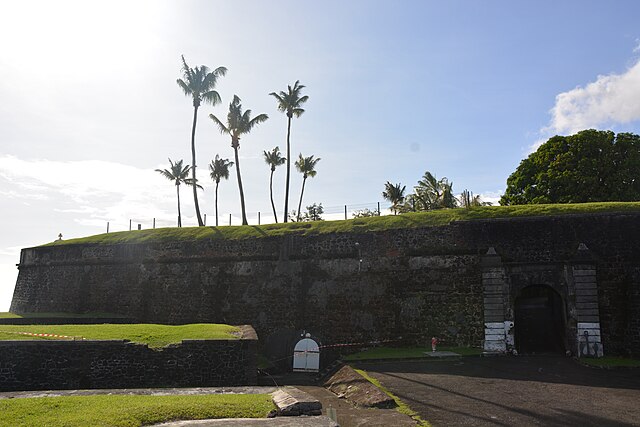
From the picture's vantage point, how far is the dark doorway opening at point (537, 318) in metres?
18.2

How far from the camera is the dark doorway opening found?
18250 millimetres

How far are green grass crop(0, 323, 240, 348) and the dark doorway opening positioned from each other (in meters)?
11.1

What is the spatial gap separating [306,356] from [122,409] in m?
10.2

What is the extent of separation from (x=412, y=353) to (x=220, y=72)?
76.7ft

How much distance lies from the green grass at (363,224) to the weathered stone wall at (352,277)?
0.45m

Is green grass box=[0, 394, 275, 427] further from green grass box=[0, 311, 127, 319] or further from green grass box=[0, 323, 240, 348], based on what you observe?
green grass box=[0, 311, 127, 319]

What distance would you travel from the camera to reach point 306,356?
17.9 meters

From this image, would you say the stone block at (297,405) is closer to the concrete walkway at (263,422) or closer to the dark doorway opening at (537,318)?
the concrete walkway at (263,422)

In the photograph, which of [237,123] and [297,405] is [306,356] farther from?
[237,123]

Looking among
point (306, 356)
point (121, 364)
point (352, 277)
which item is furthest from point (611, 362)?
point (121, 364)

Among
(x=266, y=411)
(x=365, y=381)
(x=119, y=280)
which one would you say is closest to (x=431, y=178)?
(x=119, y=280)

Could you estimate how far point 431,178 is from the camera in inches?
1895

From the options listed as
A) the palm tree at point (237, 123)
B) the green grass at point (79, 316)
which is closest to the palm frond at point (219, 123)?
the palm tree at point (237, 123)

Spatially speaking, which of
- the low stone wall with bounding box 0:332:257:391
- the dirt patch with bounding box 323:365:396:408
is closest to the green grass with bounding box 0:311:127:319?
the low stone wall with bounding box 0:332:257:391
